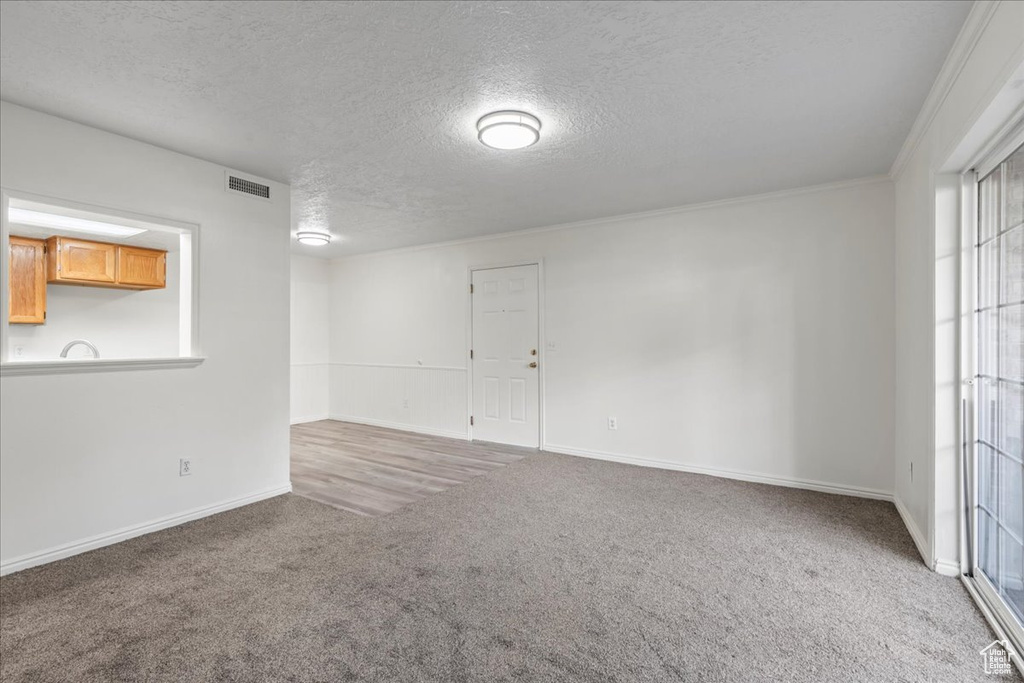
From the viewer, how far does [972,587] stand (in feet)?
7.53

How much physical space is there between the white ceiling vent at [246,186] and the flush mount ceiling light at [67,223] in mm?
798

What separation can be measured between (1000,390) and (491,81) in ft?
9.10

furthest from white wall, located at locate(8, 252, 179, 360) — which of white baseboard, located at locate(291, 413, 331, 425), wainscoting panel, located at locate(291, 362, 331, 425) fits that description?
white baseboard, located at locate(291, 413, 331, 425)

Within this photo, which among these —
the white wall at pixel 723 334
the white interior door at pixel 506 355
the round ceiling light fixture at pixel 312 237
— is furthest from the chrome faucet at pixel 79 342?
the white interior door at pixel 506 355

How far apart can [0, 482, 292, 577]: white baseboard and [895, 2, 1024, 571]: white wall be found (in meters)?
4.34

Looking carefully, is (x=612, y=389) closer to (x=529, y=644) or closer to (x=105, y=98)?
(x=529, y=644)

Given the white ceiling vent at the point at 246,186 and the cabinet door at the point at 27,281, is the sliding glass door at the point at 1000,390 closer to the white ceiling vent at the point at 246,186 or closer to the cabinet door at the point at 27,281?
the white ceiling vent at the point at 246,186

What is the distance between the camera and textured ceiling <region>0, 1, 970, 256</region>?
1861mm

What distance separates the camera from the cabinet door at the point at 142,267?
15.2 feet

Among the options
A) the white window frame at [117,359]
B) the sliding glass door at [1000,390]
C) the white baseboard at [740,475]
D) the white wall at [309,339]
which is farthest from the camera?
the white wall at [309,339]

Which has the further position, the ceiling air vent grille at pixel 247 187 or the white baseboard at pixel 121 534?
the ceiling air vent grille at pixel 247 187

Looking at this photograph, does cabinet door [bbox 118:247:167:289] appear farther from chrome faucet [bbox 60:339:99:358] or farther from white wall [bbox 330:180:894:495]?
white wall [bbox 330:180:894:495]

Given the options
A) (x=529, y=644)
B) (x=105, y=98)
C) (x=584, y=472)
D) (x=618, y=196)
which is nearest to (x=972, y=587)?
(x=529, y=644)

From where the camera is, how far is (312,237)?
552 centimetres
